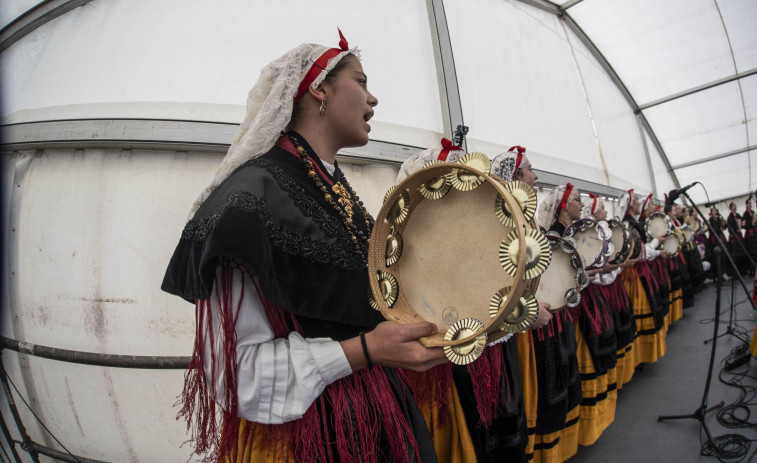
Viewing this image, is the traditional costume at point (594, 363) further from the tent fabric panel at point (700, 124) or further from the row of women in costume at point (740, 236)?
the tent fabric panel at point (700, 124)

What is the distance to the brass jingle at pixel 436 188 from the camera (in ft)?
2.77

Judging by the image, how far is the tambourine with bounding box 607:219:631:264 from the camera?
2.80m

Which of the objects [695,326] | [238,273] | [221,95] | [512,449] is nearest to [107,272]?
[221,95]

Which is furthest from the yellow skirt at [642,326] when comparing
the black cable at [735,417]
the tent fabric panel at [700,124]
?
the tent fabric panel at [700,124]

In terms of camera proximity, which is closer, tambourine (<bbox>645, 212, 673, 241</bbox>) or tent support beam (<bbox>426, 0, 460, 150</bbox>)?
tent support beam (<bbox>426, 0, 460, 150</bbox>)

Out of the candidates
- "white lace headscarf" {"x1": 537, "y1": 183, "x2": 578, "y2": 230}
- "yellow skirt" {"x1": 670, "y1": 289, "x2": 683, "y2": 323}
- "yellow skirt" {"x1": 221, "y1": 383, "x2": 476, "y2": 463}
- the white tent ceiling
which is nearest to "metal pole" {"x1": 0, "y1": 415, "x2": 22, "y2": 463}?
the white tent ceiling

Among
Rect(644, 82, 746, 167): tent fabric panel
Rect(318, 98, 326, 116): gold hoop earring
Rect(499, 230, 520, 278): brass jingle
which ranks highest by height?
Rect(644, 82, 746, 167): tent fabric panel

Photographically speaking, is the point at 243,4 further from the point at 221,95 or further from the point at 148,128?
the point at 148,128

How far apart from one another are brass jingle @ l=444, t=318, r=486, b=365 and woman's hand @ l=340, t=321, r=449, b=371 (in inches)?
1.8

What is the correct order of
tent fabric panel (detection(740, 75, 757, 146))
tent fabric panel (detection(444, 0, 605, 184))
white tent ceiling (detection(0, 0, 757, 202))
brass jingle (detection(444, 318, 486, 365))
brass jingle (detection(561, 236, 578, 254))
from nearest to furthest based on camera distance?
1. brass jingle (detection(444, 318, 486, 365))
2. brass jingle (detection(561, 236, 578, 254))
3. white tent ceiling (detection(0, 0, 757, 202))
4. tent fabric panel (detection(444, 0, 605, 184))
5. tent fabric panel (detection(740, 75, 757, 146))

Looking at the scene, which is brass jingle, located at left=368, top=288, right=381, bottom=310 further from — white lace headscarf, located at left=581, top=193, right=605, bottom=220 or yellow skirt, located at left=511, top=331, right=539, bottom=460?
white lace headscarf, located at left=581, top=193, right=605, bottom=220

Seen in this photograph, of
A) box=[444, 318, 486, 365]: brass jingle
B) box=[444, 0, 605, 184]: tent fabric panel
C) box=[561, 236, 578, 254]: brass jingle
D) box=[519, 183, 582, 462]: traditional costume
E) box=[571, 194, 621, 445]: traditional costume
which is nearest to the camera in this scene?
box=[444, 318, 486, 365]: brass jingle

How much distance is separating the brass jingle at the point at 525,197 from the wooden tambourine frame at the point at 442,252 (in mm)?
18

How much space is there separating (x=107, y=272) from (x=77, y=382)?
0.75m
